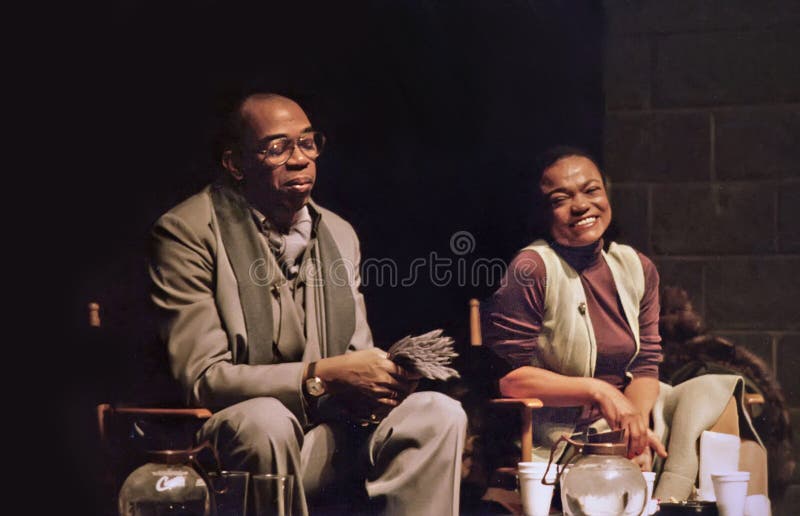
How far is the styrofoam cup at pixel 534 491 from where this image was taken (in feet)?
10.9

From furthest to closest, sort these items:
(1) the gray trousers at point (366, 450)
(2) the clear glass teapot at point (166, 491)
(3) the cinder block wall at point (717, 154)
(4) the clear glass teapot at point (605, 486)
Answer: (3) the cinder block wall at point (717, 154), (1) the gray trousers at point (366, 450), (4) the clear glass teapot at point (605, 486), (2) the clear glass teapot at point (166, 491)

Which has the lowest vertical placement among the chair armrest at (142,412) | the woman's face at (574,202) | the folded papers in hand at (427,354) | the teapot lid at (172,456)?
the teapot lid at (172,456)

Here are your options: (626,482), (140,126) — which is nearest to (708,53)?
(626,482)

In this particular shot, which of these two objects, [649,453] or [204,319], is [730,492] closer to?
[649,453]

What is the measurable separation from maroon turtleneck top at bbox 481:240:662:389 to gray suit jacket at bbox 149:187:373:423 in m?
0.59

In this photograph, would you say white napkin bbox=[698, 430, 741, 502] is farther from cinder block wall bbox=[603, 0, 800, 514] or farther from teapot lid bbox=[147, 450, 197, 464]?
teapot lid bbox=[147, 450, 197, 464]

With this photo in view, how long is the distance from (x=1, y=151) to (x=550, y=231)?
1520 millimetres

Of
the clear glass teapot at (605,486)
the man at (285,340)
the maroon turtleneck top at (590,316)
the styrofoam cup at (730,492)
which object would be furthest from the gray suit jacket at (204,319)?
the styrofoam cup at (730,492)

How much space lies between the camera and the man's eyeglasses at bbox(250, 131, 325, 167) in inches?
132

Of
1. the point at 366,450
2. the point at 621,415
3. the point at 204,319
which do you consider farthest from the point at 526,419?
the point at 204,319

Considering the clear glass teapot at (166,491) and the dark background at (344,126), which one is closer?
the clear glass teapot at (166,491)

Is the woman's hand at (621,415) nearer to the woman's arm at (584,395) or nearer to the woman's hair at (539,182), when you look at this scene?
the woman's arm at (584,395)

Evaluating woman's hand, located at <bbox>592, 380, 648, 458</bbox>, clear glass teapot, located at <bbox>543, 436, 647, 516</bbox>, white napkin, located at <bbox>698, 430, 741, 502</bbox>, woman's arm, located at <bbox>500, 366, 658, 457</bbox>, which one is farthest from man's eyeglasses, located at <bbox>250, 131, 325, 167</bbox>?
white napkin, located at <bbox>698, 430, 741, 502</bbox>

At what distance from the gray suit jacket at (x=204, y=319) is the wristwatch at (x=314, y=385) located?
0.7 inches
